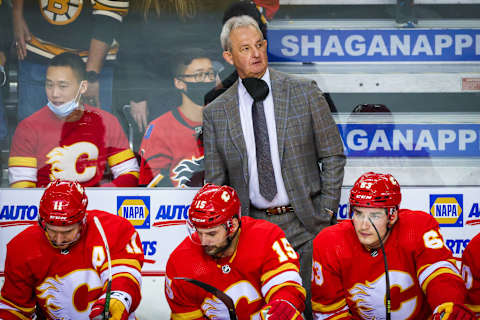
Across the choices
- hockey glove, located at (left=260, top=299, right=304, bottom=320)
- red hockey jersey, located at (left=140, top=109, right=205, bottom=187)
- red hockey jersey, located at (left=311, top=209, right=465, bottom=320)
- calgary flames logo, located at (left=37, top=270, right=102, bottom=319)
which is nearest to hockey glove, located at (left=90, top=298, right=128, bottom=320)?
calgary flames logo, located at (left=37, top=270, right=102, bottom=319)

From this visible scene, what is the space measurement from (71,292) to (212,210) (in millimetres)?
854

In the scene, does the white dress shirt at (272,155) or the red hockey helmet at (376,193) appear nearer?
the red hockey helmet at (376,193)

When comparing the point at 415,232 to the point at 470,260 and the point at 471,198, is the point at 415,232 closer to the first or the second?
the point at 470,260

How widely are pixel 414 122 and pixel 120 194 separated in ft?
6.54

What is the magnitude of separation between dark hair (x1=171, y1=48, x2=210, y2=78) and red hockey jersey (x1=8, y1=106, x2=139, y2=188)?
0.53 meters

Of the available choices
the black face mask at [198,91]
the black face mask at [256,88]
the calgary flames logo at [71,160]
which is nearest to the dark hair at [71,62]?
the calgary flames logo at [71,160]

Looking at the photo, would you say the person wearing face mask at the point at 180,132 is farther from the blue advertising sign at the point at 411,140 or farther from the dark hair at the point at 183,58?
the blue advertising sign at the point at 411,140

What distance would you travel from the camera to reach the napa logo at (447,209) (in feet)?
14.8

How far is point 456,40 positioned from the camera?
4594mm

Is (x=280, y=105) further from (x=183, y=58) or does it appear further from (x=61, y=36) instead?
(x=61, y=36)

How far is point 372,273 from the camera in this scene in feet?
10.3

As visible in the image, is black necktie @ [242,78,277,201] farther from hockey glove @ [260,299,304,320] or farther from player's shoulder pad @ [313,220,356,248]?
hockey glove @ [260,299,304,320]

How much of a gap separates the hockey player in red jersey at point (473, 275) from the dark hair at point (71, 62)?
2764 mm

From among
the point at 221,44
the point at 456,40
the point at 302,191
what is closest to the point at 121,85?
the point at 221,44
